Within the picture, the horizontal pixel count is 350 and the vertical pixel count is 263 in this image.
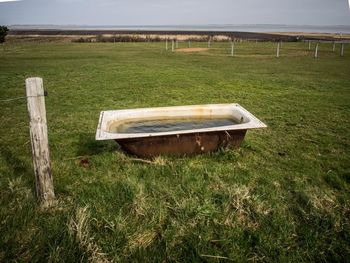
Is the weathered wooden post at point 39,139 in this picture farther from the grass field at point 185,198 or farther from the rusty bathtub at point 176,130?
the rusty bathtub at point 176,130

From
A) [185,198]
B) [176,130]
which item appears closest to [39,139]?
[185,198]

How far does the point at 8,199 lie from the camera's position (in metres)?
3.33

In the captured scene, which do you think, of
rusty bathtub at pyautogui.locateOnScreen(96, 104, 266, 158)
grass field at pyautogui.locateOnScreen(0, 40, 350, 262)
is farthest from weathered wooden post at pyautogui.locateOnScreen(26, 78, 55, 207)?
→ rusty bathtub at pyautogui.locateOnScreen(96, 104, 266, 158)

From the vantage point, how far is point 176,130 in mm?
4965

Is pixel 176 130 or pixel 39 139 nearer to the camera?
pixel 39 139

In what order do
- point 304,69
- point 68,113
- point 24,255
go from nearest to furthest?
1. point 24,255
2. point 68,113
3. point 304,69

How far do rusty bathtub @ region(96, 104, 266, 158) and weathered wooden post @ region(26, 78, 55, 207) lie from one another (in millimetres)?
957

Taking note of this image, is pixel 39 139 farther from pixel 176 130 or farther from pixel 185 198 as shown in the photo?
pixel 176 130

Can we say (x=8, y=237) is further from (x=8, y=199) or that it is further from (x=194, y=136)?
(x=194, y=136)

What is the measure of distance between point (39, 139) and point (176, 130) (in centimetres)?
245

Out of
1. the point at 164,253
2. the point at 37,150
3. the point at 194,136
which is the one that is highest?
the point at 37,150

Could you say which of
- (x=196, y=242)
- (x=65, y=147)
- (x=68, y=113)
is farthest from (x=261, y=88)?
(x=196, y=242)

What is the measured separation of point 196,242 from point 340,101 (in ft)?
28.0

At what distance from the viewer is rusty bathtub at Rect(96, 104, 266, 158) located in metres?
4.32
